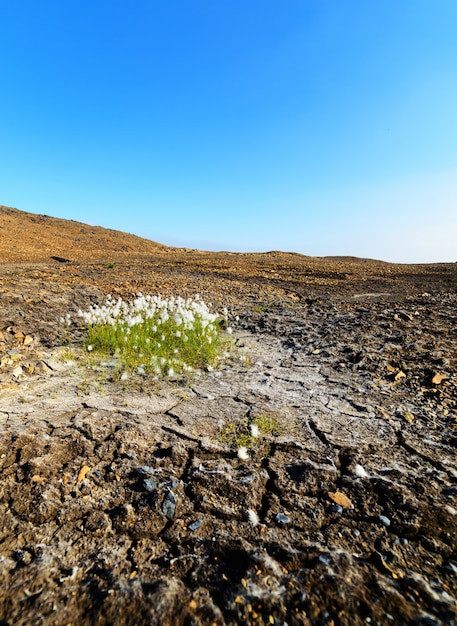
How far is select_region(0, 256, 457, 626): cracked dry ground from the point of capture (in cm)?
145

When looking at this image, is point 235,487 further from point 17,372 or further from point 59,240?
point 59,240

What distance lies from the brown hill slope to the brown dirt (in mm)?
10160

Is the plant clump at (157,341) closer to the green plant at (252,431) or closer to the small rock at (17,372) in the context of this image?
the small rock at (17,372)

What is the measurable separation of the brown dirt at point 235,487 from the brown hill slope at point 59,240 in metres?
10.2

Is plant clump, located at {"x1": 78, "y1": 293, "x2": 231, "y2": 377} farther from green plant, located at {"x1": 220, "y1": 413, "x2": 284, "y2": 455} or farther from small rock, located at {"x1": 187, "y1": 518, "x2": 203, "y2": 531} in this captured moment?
small rock, located at {"x1": 187, "y1": 518, "x2": 203, "y2": 531}

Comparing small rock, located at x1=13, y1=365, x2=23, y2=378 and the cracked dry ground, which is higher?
small rock, located at x1=13, y1=365, x2=23, y2=378

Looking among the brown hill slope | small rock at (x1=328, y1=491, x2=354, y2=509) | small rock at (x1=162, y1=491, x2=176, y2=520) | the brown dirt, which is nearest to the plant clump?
the brown dirt

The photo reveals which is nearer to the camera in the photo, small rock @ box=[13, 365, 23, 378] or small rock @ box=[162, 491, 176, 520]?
small rock @ box=[162, 491, 176, 520]

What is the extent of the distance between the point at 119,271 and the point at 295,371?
7460mm

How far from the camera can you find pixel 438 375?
3758 millimetres

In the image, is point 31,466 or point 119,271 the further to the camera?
point 119,271

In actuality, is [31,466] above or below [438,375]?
below

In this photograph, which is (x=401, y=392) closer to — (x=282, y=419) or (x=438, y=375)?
(x=438, y=375)

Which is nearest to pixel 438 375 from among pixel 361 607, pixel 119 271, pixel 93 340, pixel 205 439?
pixel 205 439
